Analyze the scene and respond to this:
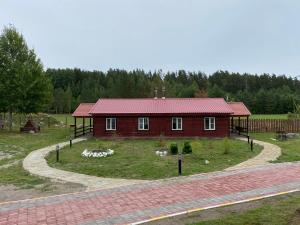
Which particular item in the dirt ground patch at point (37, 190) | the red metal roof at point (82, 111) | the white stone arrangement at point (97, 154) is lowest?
the dirt ground patch at point (37, 190)

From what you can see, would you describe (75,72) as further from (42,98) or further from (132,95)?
(42,98)

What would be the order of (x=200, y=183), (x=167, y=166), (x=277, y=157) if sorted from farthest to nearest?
(x=277, y=157)
(x=167, y=166)
(x=200, y=183)

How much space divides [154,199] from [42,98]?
98.2 ft

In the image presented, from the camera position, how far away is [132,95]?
7925 centimetres

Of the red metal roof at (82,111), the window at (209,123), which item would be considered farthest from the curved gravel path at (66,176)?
the window at (209,123)

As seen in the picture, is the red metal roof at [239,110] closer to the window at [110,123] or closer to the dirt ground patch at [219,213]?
the window at [110,123]

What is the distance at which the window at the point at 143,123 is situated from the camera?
33.1 m

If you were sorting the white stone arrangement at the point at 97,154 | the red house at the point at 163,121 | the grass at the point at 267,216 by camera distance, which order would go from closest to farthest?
the grass at the point at 267,216 < the white stone arrangement at the point at 97,154 < the red house at the point at 163,121

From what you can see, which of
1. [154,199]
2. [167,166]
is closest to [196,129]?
[167,166]

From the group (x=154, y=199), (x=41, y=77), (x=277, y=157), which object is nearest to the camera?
(x=154, y=199)

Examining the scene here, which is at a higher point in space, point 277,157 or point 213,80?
point 213,80

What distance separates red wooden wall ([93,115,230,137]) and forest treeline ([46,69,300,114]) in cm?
3289

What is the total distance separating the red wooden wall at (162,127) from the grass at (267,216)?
2243cm

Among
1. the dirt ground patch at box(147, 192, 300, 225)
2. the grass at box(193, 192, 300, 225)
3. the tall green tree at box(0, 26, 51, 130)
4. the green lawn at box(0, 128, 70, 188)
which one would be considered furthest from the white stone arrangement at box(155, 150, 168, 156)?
the tall green tree at box(0, 26, 51, 130)
